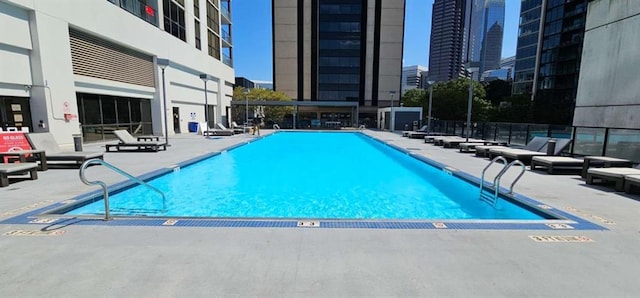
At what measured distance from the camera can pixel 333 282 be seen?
2.45m

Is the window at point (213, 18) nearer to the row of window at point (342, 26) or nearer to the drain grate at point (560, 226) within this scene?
the row of window at point (342, 26)

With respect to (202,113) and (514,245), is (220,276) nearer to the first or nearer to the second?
(514,245)

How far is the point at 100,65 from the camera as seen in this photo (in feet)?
44.5

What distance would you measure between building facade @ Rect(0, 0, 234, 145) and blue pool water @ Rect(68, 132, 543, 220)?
280 inches

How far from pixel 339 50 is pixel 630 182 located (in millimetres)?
47144

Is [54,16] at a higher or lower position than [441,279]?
higher

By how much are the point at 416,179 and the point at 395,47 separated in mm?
44103

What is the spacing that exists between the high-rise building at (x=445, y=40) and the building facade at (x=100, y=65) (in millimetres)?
62001

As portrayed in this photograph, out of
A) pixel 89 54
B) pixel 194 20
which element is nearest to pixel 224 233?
pixel 89 54

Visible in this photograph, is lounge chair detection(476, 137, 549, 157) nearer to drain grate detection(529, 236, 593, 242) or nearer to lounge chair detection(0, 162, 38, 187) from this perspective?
drain grate detection(529, 236, 593, 242)

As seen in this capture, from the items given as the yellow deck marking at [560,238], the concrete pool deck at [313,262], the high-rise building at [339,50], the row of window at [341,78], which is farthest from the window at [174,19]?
the row of window at [341,78]

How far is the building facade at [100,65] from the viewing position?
33.1ft

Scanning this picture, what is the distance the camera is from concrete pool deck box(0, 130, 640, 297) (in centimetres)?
236

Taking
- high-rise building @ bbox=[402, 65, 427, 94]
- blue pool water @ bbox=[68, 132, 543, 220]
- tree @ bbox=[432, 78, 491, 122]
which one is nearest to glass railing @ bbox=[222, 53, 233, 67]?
blue pool water @ bbox=[68, 132, 543, 220]
